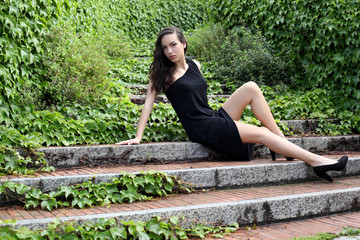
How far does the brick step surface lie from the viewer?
349 cm

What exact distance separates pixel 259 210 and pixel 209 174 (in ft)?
2.24

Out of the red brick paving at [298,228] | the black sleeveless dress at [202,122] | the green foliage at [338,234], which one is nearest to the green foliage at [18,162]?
the black sleeveless dress at [202,122]

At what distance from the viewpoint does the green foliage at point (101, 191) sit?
323 centimetres

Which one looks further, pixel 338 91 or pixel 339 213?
pixel 338 91

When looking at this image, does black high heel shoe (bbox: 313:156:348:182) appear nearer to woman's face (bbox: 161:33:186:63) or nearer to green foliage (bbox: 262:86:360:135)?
green foliage (bbox: 262:86:360:135)

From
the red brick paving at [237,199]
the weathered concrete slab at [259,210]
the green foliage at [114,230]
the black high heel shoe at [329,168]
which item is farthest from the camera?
the black high heel shoe at [329,168]

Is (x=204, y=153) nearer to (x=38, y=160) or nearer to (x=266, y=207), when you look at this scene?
(x=266, y=207)

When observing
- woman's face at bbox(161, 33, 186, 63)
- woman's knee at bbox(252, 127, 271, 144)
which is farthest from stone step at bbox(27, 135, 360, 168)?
woman's face at bbox(161, 33, 186, 63)

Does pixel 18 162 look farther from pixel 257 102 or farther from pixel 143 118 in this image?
pixel 257 102

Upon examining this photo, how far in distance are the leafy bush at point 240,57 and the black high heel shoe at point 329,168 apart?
3.10m

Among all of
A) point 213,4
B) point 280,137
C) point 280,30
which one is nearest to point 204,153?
point 280,137

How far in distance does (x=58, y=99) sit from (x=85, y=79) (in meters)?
0.51

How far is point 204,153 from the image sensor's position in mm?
4727

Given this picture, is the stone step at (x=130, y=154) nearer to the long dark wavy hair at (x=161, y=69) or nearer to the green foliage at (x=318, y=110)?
the long dark wavy hair at (x=161, y=69)
